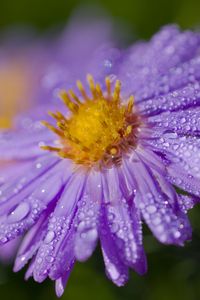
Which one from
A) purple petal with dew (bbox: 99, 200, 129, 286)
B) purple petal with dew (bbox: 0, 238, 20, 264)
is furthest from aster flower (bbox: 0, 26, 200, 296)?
purple petal with dew (bbox: 0, 238, 20, 264)

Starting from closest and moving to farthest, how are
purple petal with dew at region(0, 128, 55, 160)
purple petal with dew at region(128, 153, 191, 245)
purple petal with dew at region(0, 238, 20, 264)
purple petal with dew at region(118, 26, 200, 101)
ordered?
purple petal with dew at region(128, 153, 191, 245) < purple petal with dew at region(118, 26, 200, 101) < purple petal with dew at region(0, 128, 55, 160) < purple petal with dew at region(0, 238, 20, 264)

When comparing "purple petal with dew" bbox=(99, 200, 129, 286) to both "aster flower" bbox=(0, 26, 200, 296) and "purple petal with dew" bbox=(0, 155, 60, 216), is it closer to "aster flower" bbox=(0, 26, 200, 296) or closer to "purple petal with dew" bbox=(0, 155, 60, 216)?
"aster flower" bbox=(0, 26, 200, 296)

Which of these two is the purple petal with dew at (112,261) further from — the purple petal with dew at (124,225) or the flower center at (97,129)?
the flower center at (97,129)

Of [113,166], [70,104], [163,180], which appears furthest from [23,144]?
[163,180]

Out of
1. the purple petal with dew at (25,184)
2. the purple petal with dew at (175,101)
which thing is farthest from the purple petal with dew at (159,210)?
the purple petal with dew at (25,184)

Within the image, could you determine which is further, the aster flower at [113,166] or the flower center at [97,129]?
the flower center at [97,129]

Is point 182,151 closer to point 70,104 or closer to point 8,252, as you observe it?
point 70,104

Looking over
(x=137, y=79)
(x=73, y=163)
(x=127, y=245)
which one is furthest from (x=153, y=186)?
(x=137, y=79)
